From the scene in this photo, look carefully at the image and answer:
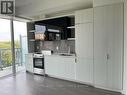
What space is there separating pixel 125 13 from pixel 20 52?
513 centimetres

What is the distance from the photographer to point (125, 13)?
319cm

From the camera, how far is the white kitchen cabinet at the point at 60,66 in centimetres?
426

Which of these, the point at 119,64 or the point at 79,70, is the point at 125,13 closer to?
the point at 119,64

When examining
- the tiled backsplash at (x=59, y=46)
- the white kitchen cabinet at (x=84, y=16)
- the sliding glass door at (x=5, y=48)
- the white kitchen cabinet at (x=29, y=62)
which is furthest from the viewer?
the white kitchen cabinet at (x=29, y=62)

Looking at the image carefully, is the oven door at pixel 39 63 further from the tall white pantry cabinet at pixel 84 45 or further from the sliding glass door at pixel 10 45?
the tall white pantry cabinet at pixel 84 45

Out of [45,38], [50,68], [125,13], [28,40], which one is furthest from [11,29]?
[125,13]

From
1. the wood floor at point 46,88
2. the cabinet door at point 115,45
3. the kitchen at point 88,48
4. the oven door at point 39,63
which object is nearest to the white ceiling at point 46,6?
the kitchen at point 88,48

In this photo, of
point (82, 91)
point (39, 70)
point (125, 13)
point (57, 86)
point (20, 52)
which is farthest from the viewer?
point (20, 52)

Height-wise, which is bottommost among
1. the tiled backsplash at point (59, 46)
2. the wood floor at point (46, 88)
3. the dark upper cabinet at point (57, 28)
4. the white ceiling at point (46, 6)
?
the wood floor at point (46, 88)

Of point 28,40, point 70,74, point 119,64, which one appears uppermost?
point 28,40

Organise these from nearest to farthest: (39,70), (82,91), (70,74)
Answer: (82,91)
(70,74)
(39,70)

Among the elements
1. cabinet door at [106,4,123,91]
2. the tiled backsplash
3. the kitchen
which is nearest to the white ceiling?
the kitchen

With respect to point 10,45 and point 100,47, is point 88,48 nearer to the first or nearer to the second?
point 100,47

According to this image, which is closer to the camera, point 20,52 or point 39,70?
point 39,70
